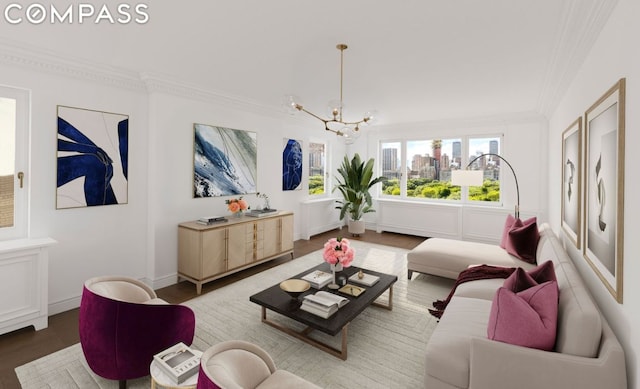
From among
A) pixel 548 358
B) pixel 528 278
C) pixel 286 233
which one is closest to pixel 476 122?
pixel 286 233

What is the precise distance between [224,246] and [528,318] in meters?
3.25

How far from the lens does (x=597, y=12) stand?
187cm

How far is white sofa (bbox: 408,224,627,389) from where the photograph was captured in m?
1.40

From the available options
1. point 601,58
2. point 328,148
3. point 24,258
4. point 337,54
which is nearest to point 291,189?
point 328,148

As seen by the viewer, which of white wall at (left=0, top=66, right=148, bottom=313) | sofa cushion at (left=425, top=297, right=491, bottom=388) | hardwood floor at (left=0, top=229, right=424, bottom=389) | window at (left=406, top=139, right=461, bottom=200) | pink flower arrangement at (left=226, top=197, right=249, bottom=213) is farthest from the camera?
window at (left=406, top=139, right=461, bottom=200)

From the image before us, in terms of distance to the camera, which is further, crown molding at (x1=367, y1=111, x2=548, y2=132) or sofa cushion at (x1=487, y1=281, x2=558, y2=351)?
crown molding at (x1=367, y1=111, x2=548, y2=132)

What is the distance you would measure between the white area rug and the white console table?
0.58m

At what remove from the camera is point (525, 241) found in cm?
350

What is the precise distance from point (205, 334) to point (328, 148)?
5.22 metres

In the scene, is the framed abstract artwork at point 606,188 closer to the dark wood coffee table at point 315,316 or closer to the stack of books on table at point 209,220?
the dark wood coffee table at point 315,316

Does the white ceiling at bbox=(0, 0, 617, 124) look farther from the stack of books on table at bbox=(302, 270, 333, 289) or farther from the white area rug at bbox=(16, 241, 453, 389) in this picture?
the white area rug at bbox=(16, 241, 453, 389)

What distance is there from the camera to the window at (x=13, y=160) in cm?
281

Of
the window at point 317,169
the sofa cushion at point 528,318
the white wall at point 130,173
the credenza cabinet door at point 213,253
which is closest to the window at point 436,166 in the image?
the window at point 317,169

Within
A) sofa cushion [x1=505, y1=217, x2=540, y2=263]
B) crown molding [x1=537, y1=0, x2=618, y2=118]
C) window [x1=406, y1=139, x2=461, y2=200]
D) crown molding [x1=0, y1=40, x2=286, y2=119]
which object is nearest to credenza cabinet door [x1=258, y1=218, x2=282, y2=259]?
crown molding [x1=0, y1=40, x2=286, y2=119]
